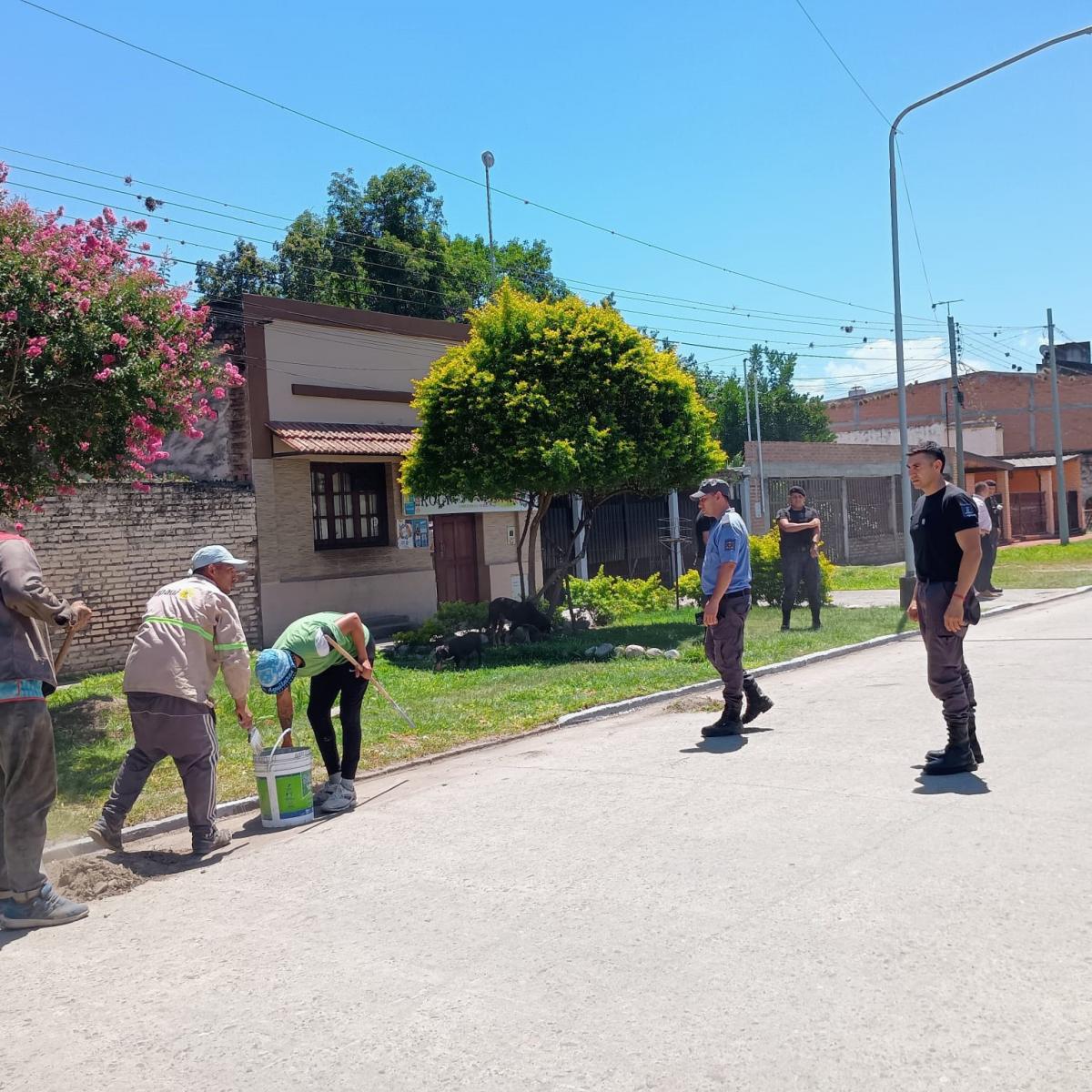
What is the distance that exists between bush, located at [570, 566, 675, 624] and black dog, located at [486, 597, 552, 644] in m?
2.06

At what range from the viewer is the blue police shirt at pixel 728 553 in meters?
8.34

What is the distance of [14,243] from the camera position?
8797 millimetres

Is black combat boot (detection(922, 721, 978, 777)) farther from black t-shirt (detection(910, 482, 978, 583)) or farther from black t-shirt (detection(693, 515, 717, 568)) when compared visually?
black t-shirt (detection(693, 515, 717, 568))

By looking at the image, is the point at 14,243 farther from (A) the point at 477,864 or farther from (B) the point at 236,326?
(B) the point at 236,326

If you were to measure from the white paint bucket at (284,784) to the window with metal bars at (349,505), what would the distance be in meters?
10.7

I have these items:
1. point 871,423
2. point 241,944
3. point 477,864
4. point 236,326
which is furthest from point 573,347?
point 871,423

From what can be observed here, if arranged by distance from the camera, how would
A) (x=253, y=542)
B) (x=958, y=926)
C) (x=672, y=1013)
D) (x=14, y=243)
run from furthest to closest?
(x=253, y=542), (x=14, y=243), (x=958, y=926), (x=672, y=1013)

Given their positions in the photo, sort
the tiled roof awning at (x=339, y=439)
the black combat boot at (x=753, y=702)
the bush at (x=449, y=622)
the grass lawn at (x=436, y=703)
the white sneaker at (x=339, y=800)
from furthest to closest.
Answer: the tiled roof awning at (x=339, y=439) < the bush at (x=449, y=622) < the black combat boot at (x=753, y=702) < the grass lawn at (x=436, y=703) < the white sneaker at (x=339, y=800)

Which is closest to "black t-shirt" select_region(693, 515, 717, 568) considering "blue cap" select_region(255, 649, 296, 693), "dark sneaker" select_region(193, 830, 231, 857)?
"blue cap" select_region(255, 649, 296, 693)

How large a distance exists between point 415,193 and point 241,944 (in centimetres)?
3285

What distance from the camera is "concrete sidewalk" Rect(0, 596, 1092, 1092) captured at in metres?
3.48

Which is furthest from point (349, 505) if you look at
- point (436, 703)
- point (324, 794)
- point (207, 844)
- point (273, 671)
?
point (207, 844)

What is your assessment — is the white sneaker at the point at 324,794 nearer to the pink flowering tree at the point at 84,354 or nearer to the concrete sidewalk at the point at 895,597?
the pink flowering tree at the point at 84,354

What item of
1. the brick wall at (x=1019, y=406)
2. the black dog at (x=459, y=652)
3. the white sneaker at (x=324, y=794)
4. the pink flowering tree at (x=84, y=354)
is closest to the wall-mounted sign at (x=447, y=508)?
the black dog at (x=459, y=652)
